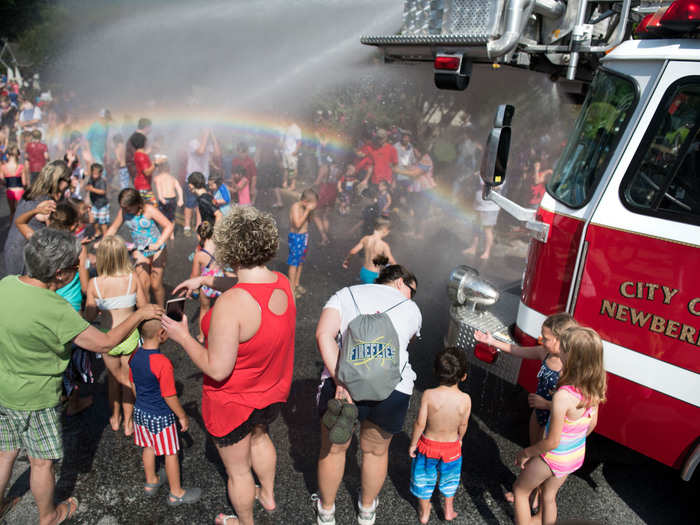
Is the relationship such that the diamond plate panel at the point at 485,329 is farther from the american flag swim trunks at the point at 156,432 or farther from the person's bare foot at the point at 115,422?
the person's bare foot at the point at 115,422

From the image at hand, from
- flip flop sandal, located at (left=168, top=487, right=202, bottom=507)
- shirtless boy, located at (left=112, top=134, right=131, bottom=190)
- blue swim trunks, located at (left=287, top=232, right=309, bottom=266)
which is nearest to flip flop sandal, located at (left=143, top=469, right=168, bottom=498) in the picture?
flip flop sandal, located at (left=168, top=487, right=202, bottom=507)

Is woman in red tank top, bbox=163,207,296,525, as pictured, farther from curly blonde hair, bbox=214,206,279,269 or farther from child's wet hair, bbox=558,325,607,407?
child's wet hair, bbox=558,325,607,407

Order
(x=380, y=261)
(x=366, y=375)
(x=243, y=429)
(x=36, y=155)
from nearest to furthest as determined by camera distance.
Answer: (x=366, y=375) < (x=243, y=429) < (x=380, y=261) < (x=36, y=155)

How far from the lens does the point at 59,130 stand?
12367 millimetres

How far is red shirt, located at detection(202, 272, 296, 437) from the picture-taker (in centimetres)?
252

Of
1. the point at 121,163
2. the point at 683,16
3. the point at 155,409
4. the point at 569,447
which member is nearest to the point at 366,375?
the point at 569,447

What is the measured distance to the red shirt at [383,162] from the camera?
11.6 metres

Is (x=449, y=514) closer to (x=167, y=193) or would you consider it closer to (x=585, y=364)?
(x=585, y=364)

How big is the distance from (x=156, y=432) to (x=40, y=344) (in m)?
0.91

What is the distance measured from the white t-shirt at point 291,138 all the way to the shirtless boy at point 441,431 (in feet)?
40.8

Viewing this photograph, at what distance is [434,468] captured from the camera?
10.1ft

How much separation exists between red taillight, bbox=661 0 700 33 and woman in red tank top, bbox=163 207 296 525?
2401mm

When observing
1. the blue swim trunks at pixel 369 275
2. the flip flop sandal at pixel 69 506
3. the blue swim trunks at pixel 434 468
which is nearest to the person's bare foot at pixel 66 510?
the flip flop sandal at pixel 69 506

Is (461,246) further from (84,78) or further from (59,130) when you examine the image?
(84,78)
